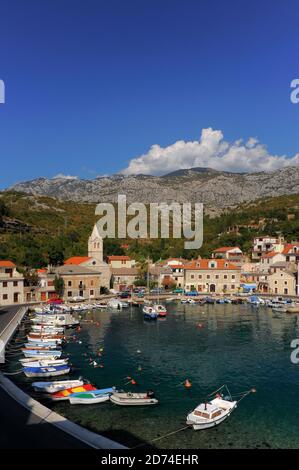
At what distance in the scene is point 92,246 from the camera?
217ft

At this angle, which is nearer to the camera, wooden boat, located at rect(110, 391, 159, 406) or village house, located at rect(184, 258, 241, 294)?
wooden boat, located at rect(110, 391, 159, 406)

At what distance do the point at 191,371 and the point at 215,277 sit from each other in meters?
38.4

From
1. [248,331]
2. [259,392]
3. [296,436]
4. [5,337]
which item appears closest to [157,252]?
[248,331]

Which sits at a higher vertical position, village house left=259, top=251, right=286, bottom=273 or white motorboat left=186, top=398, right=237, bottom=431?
village house left=259, top=251, right=286, bottom=273

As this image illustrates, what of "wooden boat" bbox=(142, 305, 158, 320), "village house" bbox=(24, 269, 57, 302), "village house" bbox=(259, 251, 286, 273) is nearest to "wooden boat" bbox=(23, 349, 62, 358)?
"wooden boat" bbox=(142, 305, 158, 320)

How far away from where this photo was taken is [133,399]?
Answer: 22156 mm

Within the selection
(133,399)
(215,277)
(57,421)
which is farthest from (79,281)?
(57,421)

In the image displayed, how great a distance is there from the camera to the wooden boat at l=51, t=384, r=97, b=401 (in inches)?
898

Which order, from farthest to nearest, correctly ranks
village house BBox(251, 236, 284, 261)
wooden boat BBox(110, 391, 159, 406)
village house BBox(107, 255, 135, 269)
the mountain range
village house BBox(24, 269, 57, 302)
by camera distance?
the mountain range < village house BBox(251, 236, 284, 261) < village house BBox(107, 255, 135, 269) < village house BBox(24, 269, 57, 302) < wooden boat BBox(110, 391, 159, 406)

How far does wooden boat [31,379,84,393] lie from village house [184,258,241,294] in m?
42.7

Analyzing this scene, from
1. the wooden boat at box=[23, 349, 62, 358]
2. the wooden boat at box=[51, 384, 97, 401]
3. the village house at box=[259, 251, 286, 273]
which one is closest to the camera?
the wooden boat at box=[51, 384, 97, 401]

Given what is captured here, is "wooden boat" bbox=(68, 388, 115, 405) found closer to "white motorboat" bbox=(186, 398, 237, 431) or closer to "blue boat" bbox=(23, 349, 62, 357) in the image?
"white motorboat" bbox=(186, 398, 237, 431)

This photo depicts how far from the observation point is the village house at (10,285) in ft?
165

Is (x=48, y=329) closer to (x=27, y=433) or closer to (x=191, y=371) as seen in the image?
(x=191, y=371)
